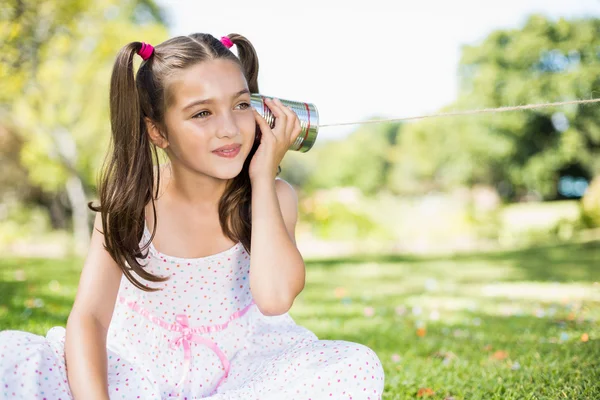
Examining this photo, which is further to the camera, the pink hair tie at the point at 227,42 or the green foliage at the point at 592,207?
the green foliage at the point at 592,207

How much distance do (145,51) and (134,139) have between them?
314 millimetres

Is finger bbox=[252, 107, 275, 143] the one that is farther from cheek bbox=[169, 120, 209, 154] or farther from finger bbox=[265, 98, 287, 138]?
cheek bbox=[169, 120, 209, 154]

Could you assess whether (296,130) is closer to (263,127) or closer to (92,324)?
(263,127)

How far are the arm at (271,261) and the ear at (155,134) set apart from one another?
419 mm

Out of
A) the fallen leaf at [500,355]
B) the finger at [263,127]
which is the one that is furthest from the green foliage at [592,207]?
the finger at [263,127]

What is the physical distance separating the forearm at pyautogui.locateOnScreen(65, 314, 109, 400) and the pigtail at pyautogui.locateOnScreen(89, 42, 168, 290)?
25 cm

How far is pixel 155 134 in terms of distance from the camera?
2195 millimetres

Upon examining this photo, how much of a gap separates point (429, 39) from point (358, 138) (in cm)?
3374

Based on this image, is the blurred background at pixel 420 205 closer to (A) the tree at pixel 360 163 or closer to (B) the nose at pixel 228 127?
(B) the nose at pixel 228 127

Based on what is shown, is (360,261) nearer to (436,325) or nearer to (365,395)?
(436,325)

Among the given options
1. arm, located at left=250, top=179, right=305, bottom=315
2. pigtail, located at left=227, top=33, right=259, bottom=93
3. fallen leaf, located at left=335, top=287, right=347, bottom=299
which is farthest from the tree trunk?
arm, located at left=250, top=179, right=305, bottom=315

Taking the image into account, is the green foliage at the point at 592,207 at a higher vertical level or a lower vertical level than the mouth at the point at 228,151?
lower

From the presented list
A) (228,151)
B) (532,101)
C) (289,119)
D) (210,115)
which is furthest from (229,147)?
(532,101)

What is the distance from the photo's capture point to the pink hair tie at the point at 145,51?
6.79ft
